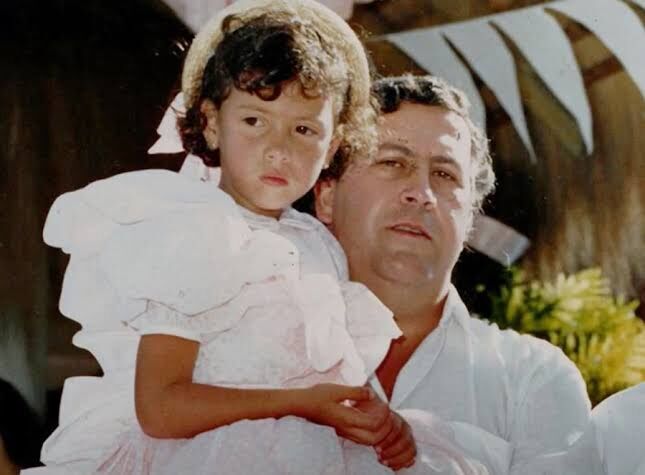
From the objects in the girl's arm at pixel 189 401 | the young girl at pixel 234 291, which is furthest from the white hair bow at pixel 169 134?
the girl's arm at pixel 189 401

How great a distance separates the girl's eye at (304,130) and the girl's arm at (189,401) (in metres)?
0.32

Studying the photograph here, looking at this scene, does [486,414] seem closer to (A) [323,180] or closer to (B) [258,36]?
(A) [323,180]

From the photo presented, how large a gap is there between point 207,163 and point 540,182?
23.1 inches

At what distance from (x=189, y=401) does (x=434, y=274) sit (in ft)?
1.91

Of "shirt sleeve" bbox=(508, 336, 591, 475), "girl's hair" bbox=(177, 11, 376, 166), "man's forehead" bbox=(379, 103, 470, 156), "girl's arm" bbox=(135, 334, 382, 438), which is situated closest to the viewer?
"girl's arm" bbox=(135, 334, 382, 438)

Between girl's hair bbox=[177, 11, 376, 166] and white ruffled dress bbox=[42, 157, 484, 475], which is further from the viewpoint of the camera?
girl's hair bbox=[177, 11, 376, 166]

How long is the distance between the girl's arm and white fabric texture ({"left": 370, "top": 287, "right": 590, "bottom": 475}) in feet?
1.06

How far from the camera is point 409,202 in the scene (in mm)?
1629

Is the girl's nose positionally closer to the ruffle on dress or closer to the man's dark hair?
the ruffle on dress

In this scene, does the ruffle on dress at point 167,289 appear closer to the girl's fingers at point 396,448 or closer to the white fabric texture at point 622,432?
the girl's fingers at point 396,448

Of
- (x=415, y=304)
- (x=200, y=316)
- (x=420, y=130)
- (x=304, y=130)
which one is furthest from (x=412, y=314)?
(x=200, y=316)

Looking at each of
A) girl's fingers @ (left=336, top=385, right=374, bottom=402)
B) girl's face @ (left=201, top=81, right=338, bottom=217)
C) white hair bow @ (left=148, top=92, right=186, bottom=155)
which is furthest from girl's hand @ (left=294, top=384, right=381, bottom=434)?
white hair bow @ (left=148, top=92, right=186, bottom=155)

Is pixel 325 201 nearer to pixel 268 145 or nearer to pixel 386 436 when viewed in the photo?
pixel 268 145

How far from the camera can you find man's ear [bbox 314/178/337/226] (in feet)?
5.55
